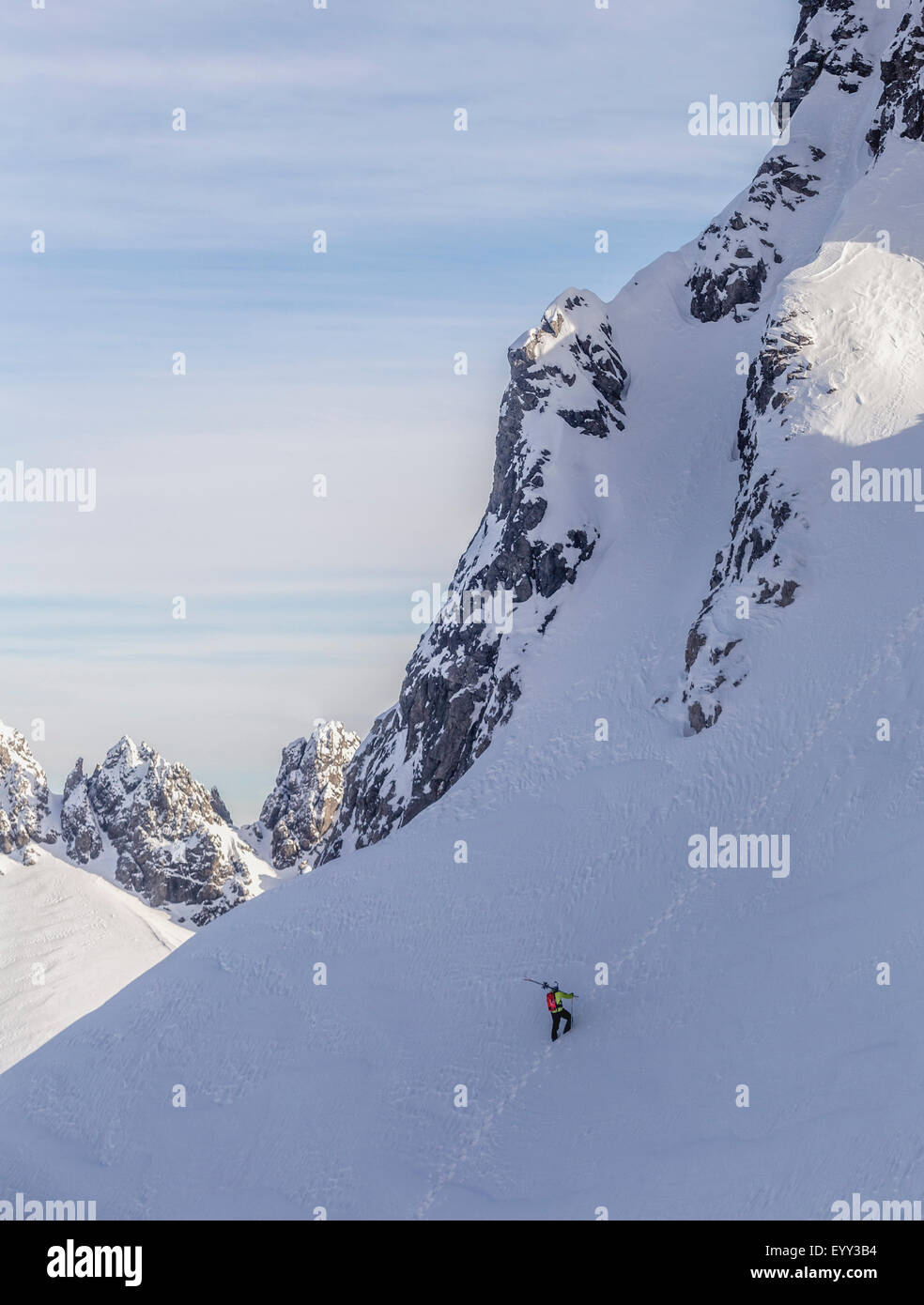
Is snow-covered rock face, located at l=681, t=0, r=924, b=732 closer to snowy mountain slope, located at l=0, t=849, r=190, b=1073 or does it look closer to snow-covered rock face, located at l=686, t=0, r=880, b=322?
snow-covered rock face, located at l=686, t=0, r=880, b=322

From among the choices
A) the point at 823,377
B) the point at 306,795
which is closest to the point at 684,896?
the point at 823,377

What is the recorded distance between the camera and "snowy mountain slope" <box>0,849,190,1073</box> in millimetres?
100250

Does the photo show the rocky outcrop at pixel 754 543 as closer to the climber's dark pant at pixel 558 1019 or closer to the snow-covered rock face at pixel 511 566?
the snow-covered rock face at pixel 511 566

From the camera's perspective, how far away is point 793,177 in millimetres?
Result: 75688

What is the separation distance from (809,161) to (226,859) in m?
99.1

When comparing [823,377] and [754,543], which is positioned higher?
[823,377]

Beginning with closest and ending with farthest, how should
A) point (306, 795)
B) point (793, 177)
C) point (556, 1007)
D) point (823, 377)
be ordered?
point (556, 1007)
point (823, 377)
point (793, 177)
point (306, 795)

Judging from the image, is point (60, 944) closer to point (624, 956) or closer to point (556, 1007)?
point (624, 956)

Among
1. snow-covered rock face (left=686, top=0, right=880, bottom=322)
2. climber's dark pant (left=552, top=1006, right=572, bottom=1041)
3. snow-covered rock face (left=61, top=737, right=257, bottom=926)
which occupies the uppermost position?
snow-covered rock face (left=686, top=0, right=880, bottom=322)

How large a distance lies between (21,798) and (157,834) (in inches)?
620

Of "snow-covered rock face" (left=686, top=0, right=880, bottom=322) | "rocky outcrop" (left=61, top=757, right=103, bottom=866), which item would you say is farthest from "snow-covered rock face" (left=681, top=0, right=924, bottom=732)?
"rocky outcrop" (left=61, top=757, right=103, bottom=866)

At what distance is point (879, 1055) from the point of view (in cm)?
2569

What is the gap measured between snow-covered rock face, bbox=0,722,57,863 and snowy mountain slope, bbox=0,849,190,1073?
2763mm
